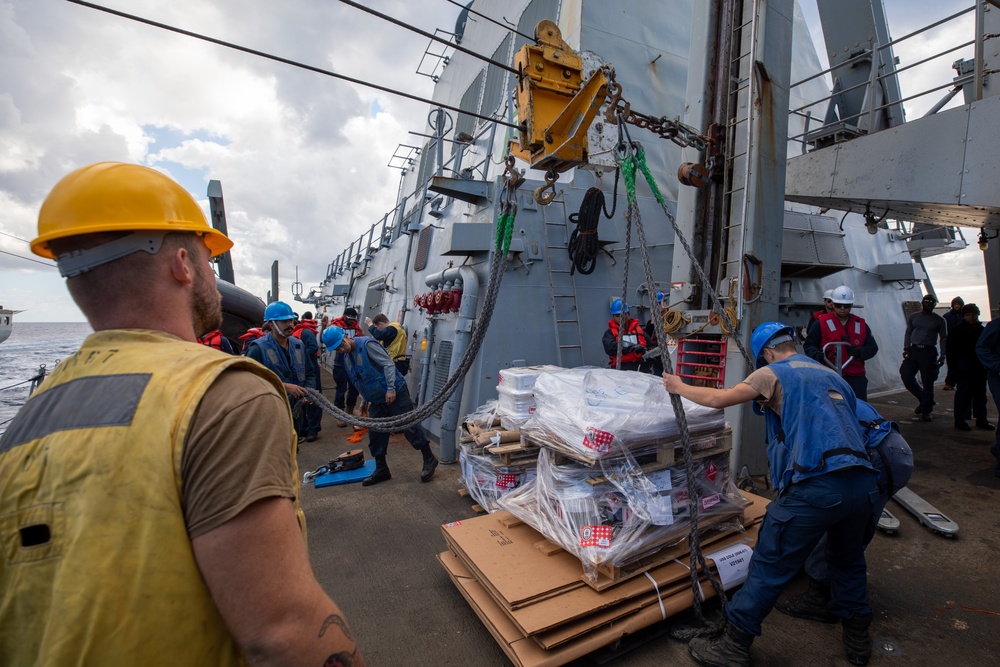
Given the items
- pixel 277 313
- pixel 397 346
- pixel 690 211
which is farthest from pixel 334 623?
pixel 397 346

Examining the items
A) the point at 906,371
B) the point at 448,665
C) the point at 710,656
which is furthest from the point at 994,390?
the point at 448,665

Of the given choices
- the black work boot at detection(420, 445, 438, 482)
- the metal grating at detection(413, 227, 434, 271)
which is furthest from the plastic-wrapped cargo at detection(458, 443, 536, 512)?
the metal grating at detection(413, 227, 434, 271)

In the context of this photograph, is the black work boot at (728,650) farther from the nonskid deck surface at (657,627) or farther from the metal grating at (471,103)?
the metal grating at (471,103)

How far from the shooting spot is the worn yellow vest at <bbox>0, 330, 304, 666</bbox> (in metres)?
0.79

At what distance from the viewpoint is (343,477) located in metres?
5.83

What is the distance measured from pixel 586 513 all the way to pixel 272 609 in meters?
2.37

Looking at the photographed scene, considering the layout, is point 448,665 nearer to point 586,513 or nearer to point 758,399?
point 586,513

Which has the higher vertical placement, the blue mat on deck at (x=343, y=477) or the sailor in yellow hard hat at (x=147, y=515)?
the sailor in yellow hard hat at (x=147, y=515)

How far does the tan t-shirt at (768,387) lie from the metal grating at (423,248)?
23.7ft

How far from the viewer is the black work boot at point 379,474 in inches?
221

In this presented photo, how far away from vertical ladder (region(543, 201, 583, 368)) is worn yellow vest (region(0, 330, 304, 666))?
604cm

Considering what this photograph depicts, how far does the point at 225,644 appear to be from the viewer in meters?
0.88

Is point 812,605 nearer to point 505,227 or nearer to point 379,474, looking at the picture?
point 505,227

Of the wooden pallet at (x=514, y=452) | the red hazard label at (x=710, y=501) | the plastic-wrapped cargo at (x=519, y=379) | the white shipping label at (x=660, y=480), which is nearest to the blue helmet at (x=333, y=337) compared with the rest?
the plastic-wrapped cargo at (x=519, y=379)
